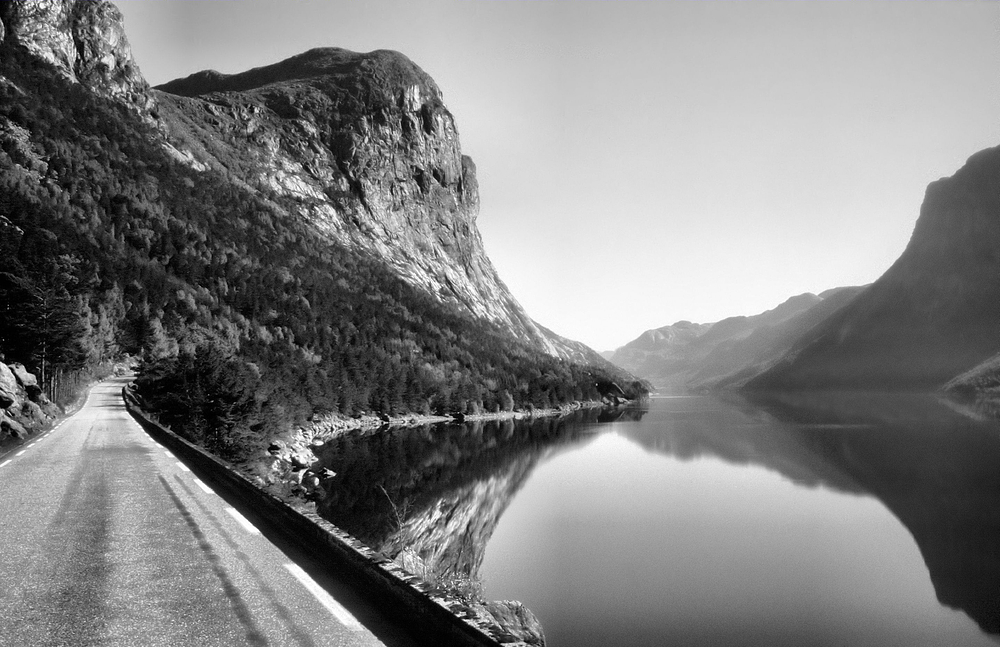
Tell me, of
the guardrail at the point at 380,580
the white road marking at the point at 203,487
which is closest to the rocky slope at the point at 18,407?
the white road marking at the point at 203,487

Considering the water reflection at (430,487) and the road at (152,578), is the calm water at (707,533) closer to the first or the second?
the water reflection at (430,487)

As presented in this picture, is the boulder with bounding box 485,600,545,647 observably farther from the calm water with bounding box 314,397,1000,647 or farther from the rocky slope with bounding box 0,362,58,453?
the rocky slope with bounding box 0,362,58,453

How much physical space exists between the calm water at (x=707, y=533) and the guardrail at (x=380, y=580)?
2.61 metres

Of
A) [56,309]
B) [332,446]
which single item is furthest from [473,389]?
[56,309]

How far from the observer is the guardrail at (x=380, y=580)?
6.25 m

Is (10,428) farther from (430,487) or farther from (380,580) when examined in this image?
(380,580)

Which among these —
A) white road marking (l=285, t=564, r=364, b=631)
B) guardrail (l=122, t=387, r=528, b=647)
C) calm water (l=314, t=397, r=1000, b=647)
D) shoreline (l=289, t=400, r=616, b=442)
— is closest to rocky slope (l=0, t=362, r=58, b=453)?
calm water (l=314, t=397, r=1000, b=647)

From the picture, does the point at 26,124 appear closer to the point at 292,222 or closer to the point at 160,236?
the point at 160,236

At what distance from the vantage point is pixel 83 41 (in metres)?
153

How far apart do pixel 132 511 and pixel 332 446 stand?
174ft

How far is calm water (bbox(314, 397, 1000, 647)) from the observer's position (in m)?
21.9

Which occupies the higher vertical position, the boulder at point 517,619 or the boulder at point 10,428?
the boulder at point 10,428

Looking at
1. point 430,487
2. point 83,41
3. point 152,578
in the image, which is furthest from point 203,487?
point 83,41

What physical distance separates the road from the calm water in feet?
13.5
